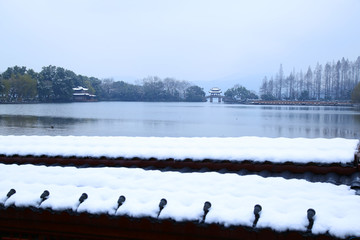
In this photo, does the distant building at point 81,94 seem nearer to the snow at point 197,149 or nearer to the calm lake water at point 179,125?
the calm lake water at point 179,125

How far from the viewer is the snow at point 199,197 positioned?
6.42ft

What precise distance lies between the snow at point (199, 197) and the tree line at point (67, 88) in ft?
171

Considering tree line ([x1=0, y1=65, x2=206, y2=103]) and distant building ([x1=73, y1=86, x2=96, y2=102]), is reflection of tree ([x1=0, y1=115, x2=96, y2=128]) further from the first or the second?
distant building ([x1=73, y1=86, x2=96, y2=102])

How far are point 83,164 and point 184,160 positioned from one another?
1239 millimetres

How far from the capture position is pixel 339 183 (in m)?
2.93

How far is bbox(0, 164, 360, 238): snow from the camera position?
196 centimetres

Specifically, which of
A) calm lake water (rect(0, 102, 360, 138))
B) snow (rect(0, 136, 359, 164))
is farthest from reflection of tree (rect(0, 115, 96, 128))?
snow (rect(0, 136, 359, 164))

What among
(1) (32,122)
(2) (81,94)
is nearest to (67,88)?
(2) (81,94)

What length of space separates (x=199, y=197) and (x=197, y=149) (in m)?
1.55

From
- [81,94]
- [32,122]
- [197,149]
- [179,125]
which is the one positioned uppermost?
[81,94]

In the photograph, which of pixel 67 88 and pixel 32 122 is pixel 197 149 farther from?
pixel 67 88

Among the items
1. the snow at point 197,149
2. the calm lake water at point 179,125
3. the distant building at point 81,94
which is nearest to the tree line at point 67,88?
the distant building at point 81,94

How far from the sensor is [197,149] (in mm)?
3881

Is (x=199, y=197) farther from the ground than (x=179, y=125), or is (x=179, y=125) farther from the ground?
(x=199, y=197)
